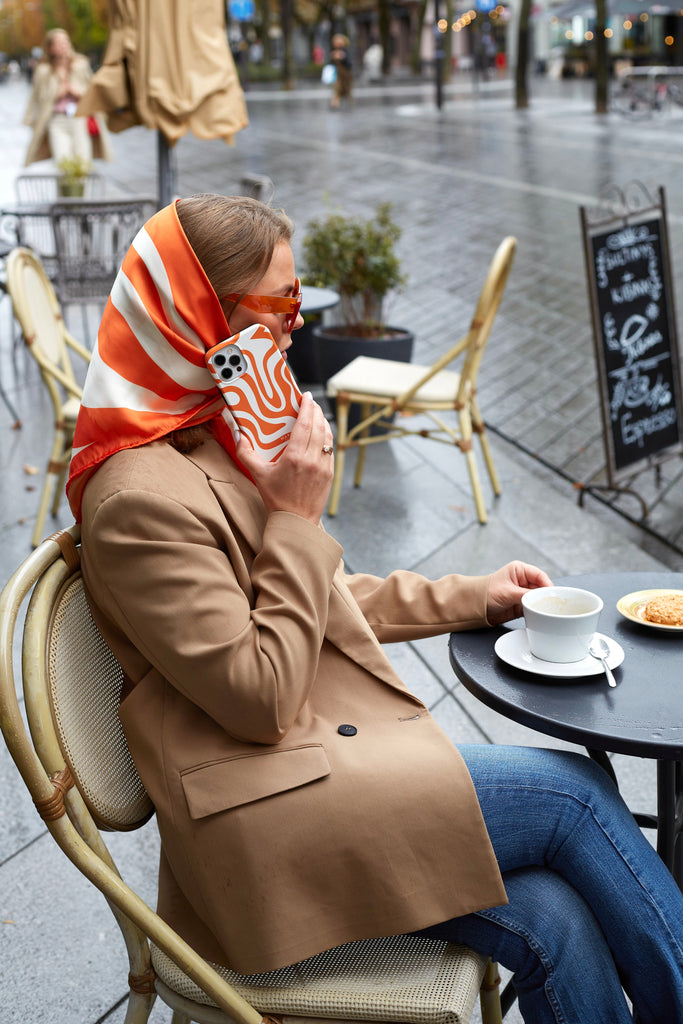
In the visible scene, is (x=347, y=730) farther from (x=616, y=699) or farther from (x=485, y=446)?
(x=485, y=446)

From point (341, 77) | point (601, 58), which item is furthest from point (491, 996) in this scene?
point (341, 77)

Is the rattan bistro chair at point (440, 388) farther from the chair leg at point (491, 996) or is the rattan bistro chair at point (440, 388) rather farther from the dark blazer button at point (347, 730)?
the dark blazer button at point (347, 730)

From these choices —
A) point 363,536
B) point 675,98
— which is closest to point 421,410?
point 363,536

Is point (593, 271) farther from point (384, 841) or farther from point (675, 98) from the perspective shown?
point (675, 98)

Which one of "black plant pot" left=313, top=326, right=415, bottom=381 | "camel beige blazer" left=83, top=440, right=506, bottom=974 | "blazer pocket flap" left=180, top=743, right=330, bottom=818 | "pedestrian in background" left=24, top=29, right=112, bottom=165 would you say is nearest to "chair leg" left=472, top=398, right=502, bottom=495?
"black plant pot" left=313, top=326, right=415, bottom=381

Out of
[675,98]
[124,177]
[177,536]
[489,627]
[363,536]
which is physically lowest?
[363,536]

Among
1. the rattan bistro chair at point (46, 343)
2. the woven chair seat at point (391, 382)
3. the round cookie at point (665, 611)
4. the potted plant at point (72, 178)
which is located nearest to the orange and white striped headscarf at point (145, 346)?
the round cookie at point (665, 611)

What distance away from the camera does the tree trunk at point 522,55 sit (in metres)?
22.8

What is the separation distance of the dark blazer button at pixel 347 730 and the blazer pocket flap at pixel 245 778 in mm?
84

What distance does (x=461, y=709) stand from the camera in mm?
3334

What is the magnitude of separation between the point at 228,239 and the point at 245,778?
809 mm

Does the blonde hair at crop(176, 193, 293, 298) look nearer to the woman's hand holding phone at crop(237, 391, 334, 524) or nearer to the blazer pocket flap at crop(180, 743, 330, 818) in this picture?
the woman's hand holding phone at crop(237, 391, 334, 524)

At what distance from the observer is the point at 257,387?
1.63 metres

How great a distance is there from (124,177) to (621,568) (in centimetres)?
1449
